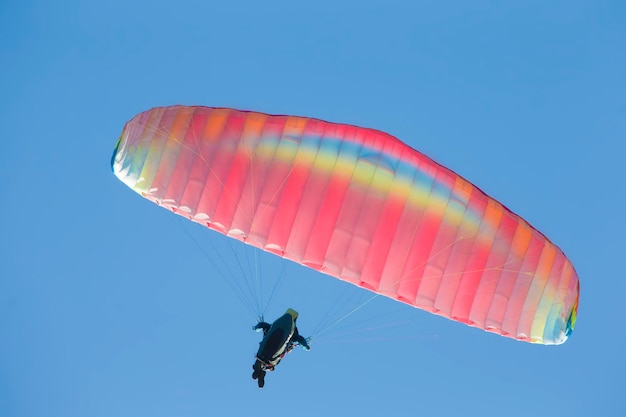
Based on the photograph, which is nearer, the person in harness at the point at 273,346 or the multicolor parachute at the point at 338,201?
the multicolor parachute at the point at 338,201

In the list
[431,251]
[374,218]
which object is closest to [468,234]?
[431,251]

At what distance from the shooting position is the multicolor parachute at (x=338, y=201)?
53.9ft

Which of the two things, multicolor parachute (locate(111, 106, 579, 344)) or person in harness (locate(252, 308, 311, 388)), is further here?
person in harness (locate(252, 308, 311, 388))

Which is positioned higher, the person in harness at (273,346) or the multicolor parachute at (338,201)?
the multicolor parachute at (338,201)

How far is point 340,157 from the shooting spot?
16375mm

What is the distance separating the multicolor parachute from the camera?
16422 mm

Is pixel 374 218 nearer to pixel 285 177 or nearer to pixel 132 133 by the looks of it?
pixel 285 177

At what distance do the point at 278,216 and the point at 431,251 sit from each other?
324cm

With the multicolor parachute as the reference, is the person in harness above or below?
below

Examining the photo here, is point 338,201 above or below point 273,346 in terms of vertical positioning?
above

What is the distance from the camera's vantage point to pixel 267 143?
646 inches

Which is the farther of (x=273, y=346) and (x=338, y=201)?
(x=273, y=346)

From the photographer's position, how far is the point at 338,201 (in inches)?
648

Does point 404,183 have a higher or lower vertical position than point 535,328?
higher
